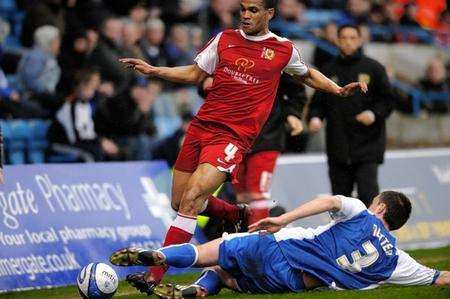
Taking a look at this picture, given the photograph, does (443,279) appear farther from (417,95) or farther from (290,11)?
(417,95)

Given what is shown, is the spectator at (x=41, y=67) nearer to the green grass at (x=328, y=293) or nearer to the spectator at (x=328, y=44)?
the green grass at (x=328, y=293)

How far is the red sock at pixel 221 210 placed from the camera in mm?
10405

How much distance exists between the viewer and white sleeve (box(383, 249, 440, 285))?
30.3ft

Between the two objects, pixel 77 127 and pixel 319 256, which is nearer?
pixel 319 256

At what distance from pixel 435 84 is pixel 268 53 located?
13.2m

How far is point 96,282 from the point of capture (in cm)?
877

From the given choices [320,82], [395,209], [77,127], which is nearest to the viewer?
[395,209]

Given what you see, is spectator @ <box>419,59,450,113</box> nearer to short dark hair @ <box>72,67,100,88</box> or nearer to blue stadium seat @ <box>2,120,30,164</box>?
short dark hair @ <box>72,67,100,88</box>

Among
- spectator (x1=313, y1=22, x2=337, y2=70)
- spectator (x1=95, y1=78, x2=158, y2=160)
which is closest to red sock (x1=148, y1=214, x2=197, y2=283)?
spectator (x1=95, y1=78, x2=158, y2=160)

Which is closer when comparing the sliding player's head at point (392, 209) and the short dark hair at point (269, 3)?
the sliding player's head at point (392, 209)


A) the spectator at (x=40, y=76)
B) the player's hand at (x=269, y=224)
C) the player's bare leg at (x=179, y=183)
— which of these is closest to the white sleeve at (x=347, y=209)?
the player's hand at (x=269, y=224)

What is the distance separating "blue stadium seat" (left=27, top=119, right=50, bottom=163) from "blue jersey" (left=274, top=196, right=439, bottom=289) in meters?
6.88

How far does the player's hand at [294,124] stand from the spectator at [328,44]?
7.49 meters

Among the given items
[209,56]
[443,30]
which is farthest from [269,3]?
[443,30]
